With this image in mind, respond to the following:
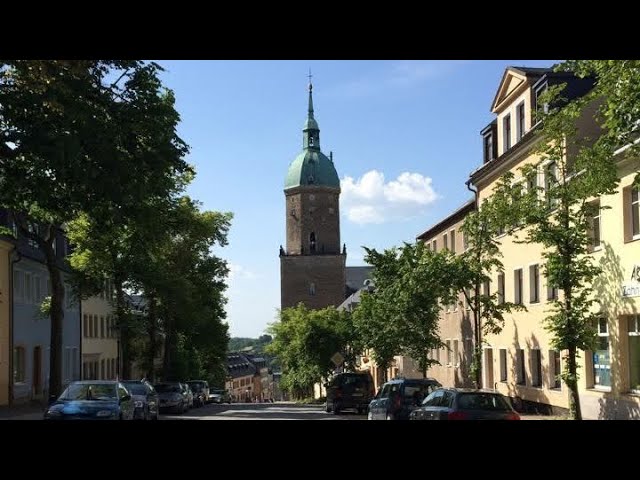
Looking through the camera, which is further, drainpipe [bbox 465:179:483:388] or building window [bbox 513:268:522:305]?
building window [bbox 513:268:522:305]

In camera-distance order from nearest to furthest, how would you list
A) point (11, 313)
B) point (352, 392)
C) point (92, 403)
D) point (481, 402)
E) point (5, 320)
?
point (481, 402)
point (92, 403)
point (352, 392)
point (5, 320)
point (11, 313)

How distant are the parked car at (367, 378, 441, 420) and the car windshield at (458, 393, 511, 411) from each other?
6535 mm

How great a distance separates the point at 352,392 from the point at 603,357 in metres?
14.8

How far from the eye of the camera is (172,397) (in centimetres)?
4284

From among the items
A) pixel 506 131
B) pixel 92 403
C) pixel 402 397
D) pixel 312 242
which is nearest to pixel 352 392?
pixel 506 131

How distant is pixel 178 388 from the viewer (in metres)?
44.1

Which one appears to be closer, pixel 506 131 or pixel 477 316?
pixel 477 316

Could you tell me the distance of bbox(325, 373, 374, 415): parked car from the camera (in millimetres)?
39250

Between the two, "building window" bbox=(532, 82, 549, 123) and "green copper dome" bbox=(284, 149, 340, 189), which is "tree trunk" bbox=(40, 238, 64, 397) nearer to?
"building window" bbox=(532, 82, 549, 123)

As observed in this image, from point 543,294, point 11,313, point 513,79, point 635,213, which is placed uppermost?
point 513,79

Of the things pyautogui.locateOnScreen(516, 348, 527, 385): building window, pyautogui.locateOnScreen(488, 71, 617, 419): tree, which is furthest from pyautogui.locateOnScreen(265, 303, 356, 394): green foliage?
pyautogui.locateOnScreen(488, 71, 617, 419): tree

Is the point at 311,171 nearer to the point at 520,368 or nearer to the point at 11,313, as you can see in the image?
the point at 11,313
